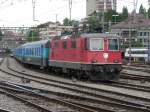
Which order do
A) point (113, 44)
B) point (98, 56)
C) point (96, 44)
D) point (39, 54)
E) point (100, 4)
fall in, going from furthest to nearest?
point (100, 4) < point (39, 54) < point (113, 44) < point (96, 44) < point (98, 56)

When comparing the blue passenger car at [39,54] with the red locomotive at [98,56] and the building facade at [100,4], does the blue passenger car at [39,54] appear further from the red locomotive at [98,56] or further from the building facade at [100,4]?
the building facade at [100,4]

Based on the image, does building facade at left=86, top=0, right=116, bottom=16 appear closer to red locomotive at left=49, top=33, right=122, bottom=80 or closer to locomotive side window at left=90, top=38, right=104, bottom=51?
red locomotive at left=49, top=33, right=122, bottom=80

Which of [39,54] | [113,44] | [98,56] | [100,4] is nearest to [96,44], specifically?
[98,56]

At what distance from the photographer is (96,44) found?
26.1 meters

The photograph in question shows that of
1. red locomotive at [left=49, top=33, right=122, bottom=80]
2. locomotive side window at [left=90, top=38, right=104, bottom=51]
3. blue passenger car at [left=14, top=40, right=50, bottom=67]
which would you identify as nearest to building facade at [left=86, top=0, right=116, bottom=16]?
blue passenger car at [left=14, top=40, right=50, bottom=67]

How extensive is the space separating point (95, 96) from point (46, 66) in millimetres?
18422

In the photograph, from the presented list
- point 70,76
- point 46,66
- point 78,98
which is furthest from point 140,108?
point 46,66

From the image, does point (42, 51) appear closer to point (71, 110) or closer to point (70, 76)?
point (70, 76)

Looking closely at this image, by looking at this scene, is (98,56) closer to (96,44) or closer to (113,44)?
(96,44)

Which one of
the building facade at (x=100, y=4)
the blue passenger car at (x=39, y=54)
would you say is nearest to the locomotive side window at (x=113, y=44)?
the blue passenger car at (x=39, y=54)

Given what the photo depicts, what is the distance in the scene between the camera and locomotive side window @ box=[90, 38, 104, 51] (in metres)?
25.9

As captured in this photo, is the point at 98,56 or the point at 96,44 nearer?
the point at 98,56

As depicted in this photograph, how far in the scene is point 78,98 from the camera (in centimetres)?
1731

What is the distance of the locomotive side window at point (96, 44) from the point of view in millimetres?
25938
